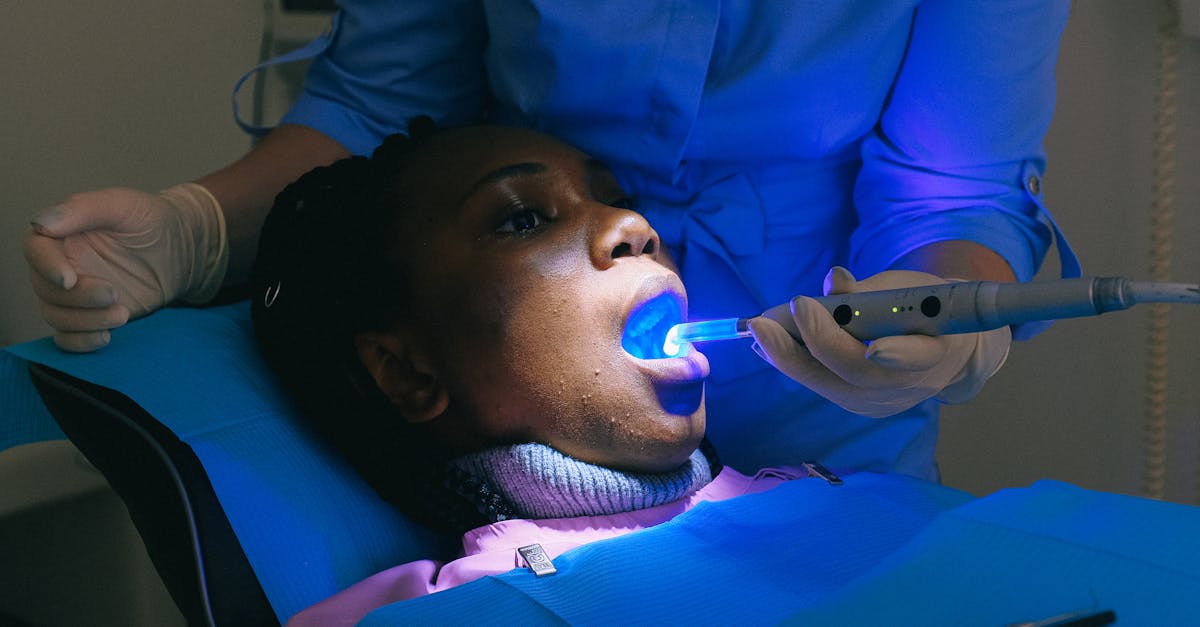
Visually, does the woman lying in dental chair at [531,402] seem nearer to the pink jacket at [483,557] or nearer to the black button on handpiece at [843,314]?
the pink jacket at [483,557]

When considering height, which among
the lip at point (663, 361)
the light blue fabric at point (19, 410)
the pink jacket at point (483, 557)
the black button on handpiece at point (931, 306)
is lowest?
the light blue fabric at point (19, 410)

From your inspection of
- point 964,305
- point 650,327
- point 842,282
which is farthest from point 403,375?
point 964,305

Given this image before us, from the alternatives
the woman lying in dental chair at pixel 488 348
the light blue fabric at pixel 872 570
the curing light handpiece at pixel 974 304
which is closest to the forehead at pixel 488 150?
the woman lying in dental chair at pixel 488 348

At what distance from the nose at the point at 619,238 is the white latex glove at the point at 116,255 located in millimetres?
551

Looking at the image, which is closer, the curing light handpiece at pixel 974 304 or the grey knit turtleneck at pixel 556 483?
the curing light handpiece at pixel 974 304

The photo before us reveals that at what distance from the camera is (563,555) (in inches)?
43.6

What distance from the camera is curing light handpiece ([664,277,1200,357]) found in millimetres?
867

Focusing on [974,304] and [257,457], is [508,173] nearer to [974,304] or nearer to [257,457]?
[257,457]

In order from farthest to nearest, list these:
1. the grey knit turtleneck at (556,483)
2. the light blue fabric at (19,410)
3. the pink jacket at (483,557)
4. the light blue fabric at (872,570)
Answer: the light blue fabric at (19,410), the grey knit turtleneck at (556,483), the pink jacket at (483,557), the light blue fabric at (872,570)

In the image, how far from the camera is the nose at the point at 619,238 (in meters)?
1.23

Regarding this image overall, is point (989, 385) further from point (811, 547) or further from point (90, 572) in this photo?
point (90, 572)

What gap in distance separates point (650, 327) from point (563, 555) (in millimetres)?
284

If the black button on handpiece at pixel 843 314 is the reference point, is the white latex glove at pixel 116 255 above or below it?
below

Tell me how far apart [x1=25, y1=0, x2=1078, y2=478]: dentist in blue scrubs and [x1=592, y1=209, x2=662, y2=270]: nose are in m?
0.16
